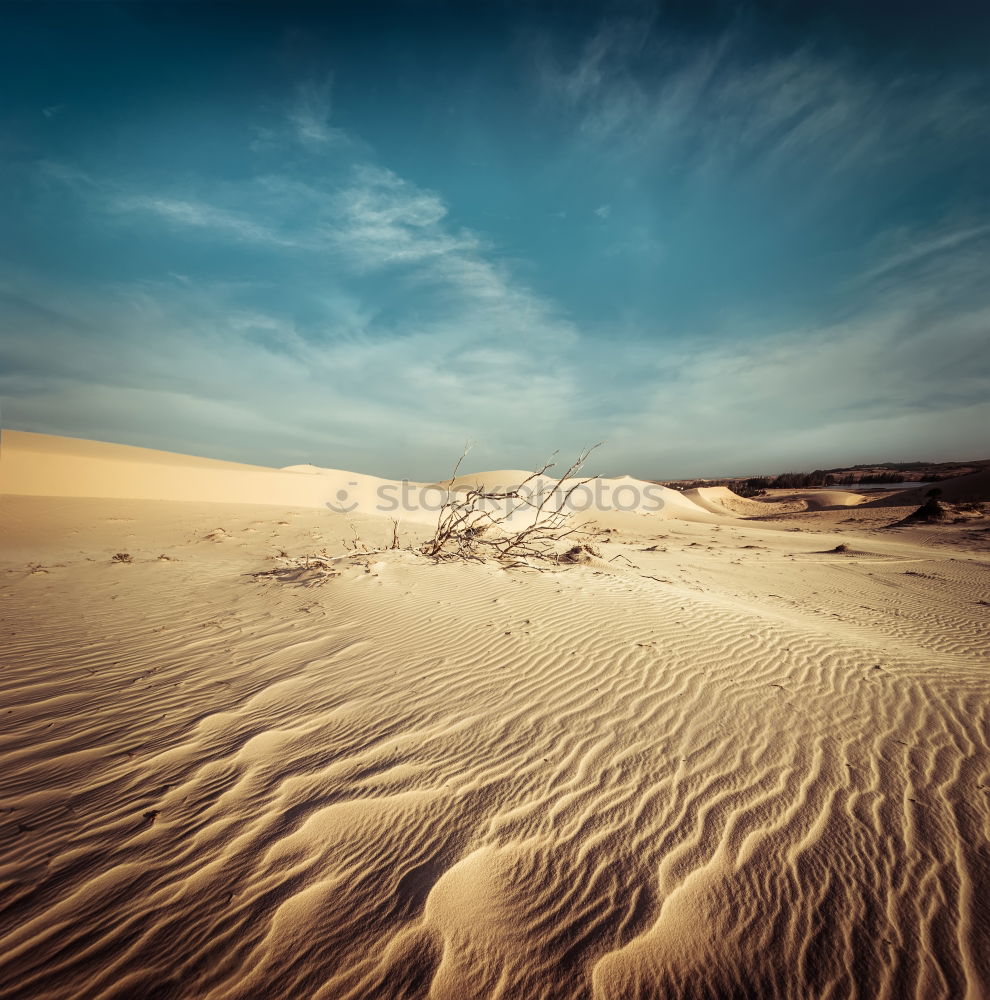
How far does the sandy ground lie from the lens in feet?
4.60

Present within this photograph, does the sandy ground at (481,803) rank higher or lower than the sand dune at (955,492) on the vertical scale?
lower

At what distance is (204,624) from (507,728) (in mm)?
3279

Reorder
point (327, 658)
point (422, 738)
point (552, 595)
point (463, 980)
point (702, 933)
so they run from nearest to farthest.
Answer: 1. point (463, 980)
2. point (702, 933)
3. point (422, 738)
4. point (327, 658)
5. point (552, 595)

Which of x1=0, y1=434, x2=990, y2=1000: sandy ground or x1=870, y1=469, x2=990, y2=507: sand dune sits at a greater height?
x1=870, y1=469, x2=990, y2=507: sand dune

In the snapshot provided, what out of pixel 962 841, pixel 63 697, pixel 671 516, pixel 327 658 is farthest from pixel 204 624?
pixel 671 516

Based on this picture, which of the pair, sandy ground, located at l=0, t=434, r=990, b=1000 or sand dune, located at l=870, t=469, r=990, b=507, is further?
sand dune, located at l=870, t=469, r=990, b=507

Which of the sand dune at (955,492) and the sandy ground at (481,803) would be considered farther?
the sand dune at (955,492)

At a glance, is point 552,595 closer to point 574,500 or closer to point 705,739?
point 705,739

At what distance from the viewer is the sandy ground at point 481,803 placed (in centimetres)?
140

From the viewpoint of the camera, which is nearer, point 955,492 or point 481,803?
point 481,803

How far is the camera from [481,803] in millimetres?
2059

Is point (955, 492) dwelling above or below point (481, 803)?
above

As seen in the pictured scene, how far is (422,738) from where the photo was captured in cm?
253

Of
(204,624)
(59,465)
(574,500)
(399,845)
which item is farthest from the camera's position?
(574,500)
